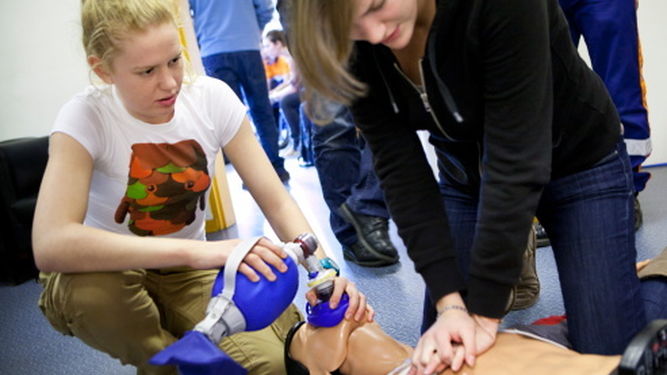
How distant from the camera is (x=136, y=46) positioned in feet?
3.25

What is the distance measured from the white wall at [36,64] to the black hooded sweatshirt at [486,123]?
209 centimetres

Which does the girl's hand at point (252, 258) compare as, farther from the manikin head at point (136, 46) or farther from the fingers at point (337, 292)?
the manikin head at point (136, 46)

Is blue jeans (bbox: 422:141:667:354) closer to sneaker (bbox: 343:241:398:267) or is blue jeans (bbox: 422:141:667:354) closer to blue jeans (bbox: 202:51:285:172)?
sneaker (bbox: 343:241:398:267)

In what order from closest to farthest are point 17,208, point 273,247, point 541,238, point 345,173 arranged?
point 273,247
point 541,238
point 345,173
point 17,208

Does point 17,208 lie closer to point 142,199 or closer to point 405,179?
point 142,199

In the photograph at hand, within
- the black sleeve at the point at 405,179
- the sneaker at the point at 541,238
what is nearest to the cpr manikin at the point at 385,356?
the black sleeve at the point at 405,179

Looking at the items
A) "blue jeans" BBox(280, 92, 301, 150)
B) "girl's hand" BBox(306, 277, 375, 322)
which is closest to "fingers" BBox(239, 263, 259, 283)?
"girl's hand" BBox(306, 277, 375, 322)

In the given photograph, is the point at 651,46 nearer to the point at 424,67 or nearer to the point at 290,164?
the point at 424,67

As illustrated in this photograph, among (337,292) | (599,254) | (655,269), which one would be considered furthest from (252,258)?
(655,269)

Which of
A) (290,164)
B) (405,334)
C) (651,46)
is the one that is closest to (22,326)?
(405,334)

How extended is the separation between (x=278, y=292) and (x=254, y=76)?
2.25m

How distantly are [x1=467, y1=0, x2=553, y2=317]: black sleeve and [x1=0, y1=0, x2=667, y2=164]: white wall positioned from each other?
226 centimetres

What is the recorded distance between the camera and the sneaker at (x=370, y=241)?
187cm

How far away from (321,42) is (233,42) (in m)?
2.17
